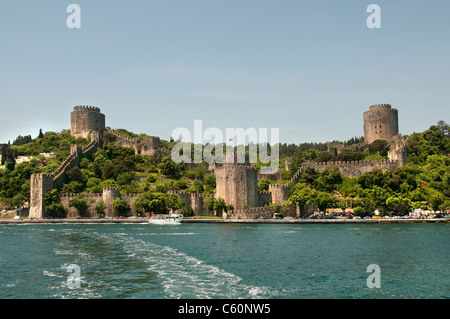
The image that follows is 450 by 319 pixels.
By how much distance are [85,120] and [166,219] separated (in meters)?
31.4

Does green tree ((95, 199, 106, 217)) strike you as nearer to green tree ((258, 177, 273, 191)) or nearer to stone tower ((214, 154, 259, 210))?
stone tower ((214, 154, 259, 210))

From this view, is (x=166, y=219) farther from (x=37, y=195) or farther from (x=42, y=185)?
(x=37, y=195)

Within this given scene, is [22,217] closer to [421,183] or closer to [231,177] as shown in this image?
[231,177]

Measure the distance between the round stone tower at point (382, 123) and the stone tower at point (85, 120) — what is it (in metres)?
43.9

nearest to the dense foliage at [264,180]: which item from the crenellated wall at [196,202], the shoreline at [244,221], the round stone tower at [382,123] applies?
the crenellated wall at [196,202]

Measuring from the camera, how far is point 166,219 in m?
49.6

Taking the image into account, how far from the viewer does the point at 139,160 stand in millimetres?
68000

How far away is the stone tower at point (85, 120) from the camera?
240ft

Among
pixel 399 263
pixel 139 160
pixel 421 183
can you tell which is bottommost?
pixel 399 263

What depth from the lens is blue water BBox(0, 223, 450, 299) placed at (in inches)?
618

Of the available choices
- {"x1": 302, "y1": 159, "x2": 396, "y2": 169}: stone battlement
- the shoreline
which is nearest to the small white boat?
the shoreline

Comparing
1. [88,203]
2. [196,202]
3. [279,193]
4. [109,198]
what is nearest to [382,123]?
[279,193]
